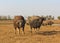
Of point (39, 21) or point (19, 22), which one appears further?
point (39, 21)

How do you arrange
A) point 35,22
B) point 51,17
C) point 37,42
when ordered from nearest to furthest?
point 37,42, point 35,22, point 51,17

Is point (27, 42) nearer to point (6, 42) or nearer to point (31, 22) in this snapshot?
point (6, 42)

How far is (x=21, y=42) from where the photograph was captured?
13.8 m

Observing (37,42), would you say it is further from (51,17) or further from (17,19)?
(51,17)

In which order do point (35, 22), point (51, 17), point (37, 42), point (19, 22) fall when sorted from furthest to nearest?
1. point (51, 17)
2. point (35, 22)
3. point (19, 22)
4. point (37, 42)

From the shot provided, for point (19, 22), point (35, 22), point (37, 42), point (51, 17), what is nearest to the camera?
point (37, 42)

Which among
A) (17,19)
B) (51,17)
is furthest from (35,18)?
(51,17)

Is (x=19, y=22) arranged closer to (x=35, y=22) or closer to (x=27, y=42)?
(x=35, y=22)

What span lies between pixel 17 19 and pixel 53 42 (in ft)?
19.8

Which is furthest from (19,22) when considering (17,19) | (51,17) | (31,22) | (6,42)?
(51,17)

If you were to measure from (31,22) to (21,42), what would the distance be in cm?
640

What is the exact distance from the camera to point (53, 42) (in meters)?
13.8

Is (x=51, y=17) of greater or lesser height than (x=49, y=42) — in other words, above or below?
below

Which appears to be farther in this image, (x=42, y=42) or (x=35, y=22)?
(x=35, y=22)
